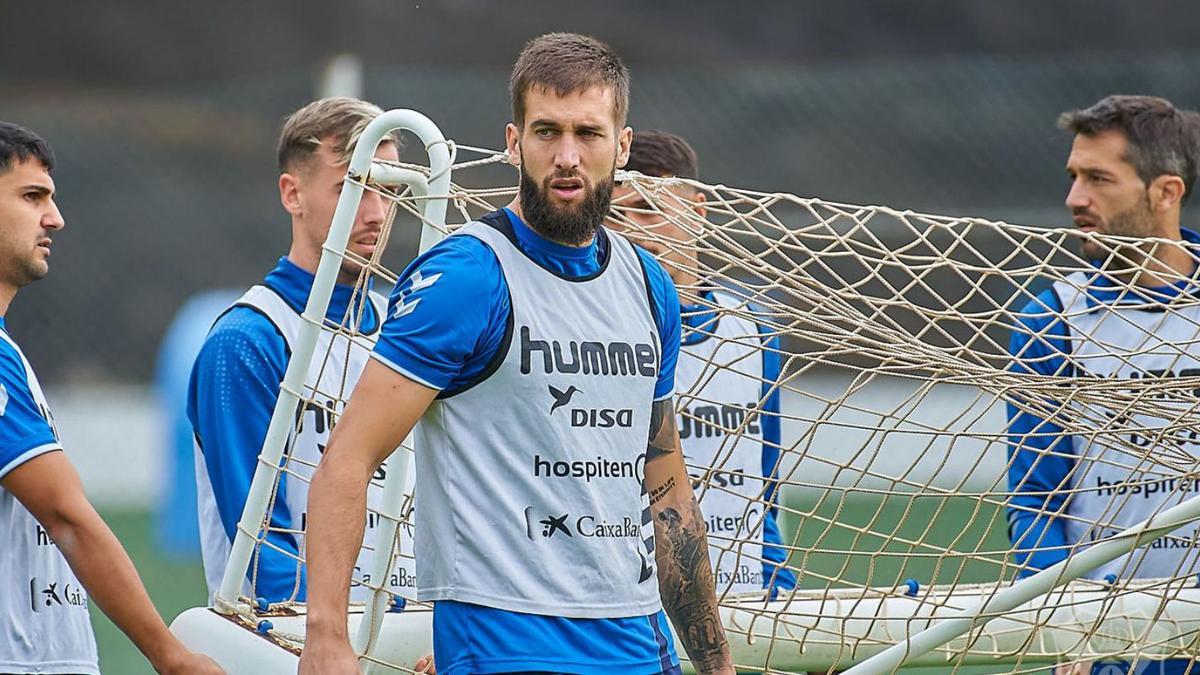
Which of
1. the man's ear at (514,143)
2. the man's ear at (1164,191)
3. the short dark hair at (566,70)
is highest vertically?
the man's ear at (1164,191)

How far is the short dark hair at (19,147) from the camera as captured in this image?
3.44 meters

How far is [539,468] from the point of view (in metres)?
2.79

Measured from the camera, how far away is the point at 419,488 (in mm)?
2842

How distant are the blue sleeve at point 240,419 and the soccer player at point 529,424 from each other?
2.93ft

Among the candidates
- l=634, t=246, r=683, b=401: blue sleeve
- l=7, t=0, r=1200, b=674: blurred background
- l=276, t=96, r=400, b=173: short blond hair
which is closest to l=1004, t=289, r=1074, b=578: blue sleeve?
l=634, t=246, r=683, b=401: blue sleeve

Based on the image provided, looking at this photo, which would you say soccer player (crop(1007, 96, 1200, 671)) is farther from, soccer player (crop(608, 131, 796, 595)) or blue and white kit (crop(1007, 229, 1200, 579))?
soccer player (crop(608, 131, 796, 595))

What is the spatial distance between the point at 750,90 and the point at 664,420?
8.95m

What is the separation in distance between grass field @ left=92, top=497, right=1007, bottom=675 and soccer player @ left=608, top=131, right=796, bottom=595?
0.26 m

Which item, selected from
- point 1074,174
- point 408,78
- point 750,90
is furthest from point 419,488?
point 750,90

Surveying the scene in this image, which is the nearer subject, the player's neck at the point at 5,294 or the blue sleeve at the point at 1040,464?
the player's neck at the point at 5,294

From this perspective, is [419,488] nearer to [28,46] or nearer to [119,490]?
[119,490]

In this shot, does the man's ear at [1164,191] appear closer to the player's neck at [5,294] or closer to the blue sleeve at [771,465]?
the blue sleeve at [771,465]

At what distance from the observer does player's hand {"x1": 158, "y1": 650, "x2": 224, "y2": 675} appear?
3200mm

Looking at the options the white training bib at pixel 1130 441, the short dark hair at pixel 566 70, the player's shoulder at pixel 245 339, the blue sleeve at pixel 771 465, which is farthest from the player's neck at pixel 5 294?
the white training bib at pixel 1130 441
